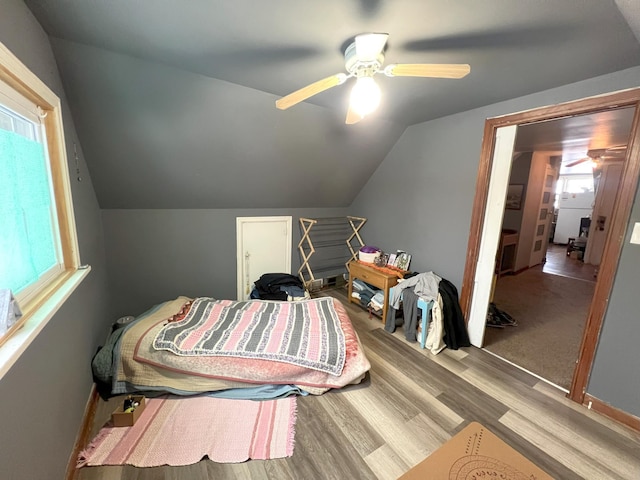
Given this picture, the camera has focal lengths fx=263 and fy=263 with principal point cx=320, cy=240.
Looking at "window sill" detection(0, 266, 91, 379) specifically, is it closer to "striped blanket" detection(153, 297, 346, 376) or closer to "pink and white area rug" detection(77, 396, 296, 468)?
"striped blanket" detection(153, 297, 346, 376)

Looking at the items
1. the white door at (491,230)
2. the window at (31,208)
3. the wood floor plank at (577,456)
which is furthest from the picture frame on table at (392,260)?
the window at (31,208)

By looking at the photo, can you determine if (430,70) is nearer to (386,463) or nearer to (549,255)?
(386,463)

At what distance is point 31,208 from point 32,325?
627 mm

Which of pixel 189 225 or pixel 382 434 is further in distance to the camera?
pixel 189 225

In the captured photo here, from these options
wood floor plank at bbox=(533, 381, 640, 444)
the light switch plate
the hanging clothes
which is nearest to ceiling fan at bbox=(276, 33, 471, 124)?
the light switch plate

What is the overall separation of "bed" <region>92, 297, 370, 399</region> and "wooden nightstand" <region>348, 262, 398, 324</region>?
912mm

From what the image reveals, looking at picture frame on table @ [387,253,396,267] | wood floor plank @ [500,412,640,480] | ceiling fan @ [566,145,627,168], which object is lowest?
wood floor plank @ [500,412,640,480]

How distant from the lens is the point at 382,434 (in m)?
1.60

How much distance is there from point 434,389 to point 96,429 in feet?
7.42

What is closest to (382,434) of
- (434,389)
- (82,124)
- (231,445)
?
(434,389)

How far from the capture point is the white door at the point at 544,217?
16.0ft

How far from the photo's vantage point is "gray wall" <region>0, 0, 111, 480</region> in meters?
0.89

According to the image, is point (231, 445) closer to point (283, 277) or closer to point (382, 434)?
point (382, 434)

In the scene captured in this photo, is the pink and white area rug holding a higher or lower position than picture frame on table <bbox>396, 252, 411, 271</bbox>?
lower
